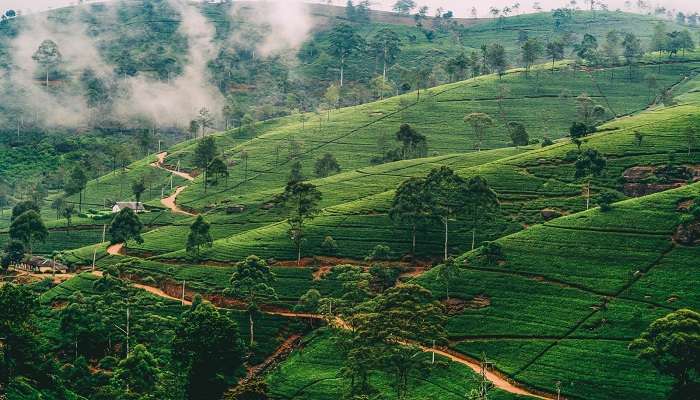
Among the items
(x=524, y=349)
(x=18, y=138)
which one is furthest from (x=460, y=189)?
(x=18, y=138)

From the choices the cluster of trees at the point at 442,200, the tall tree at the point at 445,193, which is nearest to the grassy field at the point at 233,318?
the cluster of trees at the point at 442,200

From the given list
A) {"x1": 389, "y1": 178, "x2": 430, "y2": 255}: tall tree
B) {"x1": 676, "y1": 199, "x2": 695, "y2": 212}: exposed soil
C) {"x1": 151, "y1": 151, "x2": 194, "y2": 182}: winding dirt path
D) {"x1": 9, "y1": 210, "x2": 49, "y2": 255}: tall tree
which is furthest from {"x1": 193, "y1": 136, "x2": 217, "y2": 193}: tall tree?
{"x1": 676, "y1": 199, "x2": 695, "y2": 212}: exposed soil

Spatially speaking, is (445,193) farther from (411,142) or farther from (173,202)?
(173,202)

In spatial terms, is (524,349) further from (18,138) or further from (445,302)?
(18,138)

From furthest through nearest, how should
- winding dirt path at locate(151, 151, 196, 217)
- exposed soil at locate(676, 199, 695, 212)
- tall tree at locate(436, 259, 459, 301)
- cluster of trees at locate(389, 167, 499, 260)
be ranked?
winding dirt path at locate(151, 151, 196, 217) → cluster of trees at locate(389, 167, 499, 260) → exposed soil at locate(676, 199, 695, 212) → tall tree at locate(436, 259, 459, 301)

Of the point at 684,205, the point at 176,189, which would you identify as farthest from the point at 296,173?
the point at 684,205

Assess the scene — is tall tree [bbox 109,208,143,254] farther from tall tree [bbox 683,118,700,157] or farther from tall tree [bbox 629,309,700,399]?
tall tree [bbox 683,118,700,157]
